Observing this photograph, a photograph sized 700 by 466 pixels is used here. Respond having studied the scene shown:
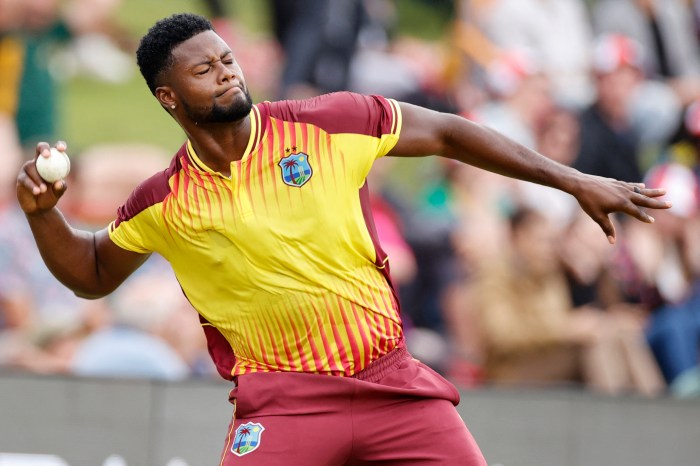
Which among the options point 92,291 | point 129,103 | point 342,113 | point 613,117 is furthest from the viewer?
point 613,117

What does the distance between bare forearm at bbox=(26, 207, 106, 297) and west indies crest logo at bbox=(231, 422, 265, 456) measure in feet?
3.09

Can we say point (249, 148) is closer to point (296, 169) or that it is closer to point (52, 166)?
point (296, 169)

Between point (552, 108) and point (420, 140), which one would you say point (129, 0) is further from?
point (420, 140)

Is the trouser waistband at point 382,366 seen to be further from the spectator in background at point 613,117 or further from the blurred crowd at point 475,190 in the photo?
the spectator in background at point 613,117

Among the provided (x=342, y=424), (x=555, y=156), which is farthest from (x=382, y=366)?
(x=555, y=156)

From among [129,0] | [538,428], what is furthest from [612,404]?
[129,0]

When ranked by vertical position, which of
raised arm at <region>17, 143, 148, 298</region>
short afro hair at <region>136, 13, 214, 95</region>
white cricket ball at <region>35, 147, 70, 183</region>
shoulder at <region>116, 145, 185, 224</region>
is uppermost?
short afro hair at <region>136, 13, 214, 95</region>

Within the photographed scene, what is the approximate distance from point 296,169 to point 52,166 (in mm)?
929

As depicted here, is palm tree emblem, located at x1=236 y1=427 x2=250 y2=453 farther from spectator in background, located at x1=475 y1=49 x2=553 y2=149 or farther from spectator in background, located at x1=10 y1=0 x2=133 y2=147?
spectator in background, located at x1=475 y1=49 x2=553 y2=149

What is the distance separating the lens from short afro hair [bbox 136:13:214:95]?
169 inches

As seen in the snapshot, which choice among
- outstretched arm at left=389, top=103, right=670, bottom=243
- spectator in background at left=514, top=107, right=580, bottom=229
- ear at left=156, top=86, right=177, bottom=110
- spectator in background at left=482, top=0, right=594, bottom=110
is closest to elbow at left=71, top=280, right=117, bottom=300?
ear at left=156, top=86, right=177, bottom=110

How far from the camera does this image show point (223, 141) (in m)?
4.35

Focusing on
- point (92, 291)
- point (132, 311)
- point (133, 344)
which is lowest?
point (133, 344)

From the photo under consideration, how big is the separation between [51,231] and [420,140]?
154 centimetres
